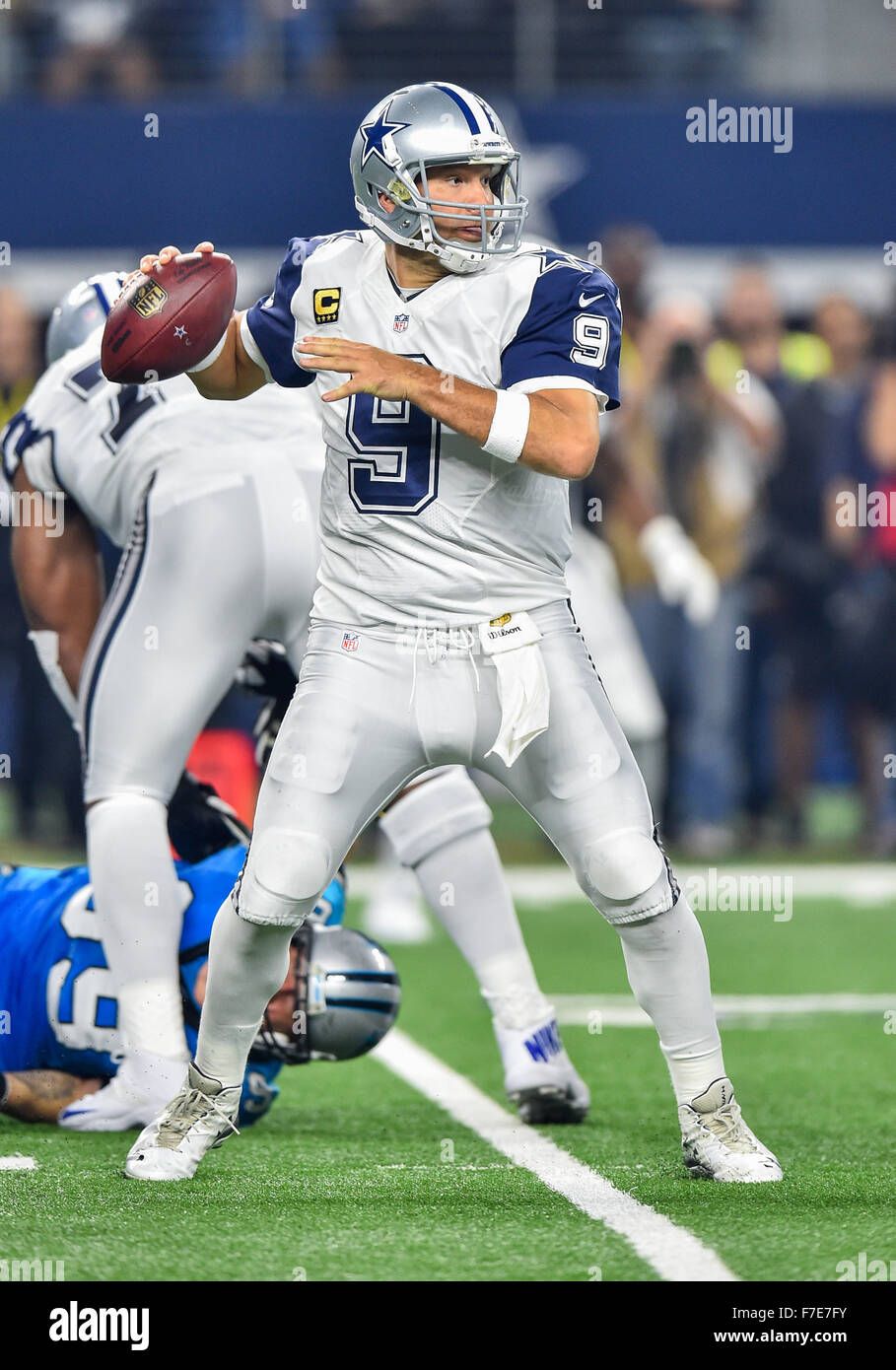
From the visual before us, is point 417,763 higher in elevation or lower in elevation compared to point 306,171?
higher

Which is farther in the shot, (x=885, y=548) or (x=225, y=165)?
(x=225, y=165)

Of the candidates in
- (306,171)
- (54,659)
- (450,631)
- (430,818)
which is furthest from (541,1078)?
(306,171)

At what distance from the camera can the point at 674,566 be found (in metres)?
8.70

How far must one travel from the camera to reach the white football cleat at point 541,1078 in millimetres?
4383

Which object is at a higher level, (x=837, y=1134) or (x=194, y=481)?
(x=194, y=481)

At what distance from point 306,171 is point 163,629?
7462 millimetres

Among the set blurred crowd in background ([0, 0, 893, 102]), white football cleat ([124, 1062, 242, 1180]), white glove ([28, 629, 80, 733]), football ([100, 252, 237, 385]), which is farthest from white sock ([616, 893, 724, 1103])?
blurred crowd in background ([0, 0, 893, 102])

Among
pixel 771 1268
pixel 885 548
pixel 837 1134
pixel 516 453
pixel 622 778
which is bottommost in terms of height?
pixel 885 548

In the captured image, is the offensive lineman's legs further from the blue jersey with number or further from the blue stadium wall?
the blue stadium wall

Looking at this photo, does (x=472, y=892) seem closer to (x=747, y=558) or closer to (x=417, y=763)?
(x=417, y=763)

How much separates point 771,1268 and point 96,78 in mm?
10294

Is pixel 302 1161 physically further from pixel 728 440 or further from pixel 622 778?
pixel 728 440

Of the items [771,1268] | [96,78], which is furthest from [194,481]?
[96,78]

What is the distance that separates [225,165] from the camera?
11344 mm
